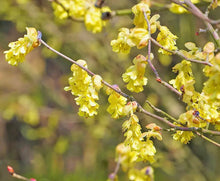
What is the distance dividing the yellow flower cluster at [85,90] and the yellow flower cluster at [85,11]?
51cm

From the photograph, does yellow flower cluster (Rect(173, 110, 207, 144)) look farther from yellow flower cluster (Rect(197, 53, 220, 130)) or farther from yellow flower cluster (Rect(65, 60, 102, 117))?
yellow flower cluster (Rect(65, 60, 102, 117))

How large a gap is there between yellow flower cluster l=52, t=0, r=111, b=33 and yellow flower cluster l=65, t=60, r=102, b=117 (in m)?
0.51

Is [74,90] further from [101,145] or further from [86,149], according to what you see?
[86,149]

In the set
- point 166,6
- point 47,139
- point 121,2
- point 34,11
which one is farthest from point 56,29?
point 47,139

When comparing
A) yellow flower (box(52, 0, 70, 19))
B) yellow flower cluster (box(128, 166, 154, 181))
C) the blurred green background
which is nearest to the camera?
yellow flower cluster (box(128, 166, 154, 181))

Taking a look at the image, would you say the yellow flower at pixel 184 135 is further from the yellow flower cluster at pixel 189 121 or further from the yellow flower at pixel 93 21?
the yellow flower at pixel 93 21

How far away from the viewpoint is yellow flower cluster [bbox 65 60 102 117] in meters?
1.36

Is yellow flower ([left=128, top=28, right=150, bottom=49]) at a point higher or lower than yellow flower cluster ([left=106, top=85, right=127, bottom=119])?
higher

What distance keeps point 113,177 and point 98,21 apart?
100 centimetres

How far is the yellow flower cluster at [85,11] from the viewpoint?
1.84 metres

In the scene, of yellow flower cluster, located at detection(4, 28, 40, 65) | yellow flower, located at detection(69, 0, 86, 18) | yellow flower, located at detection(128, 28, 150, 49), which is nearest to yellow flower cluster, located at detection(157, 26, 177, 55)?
yellow flower, located at detection(128, 28, 150, 49)

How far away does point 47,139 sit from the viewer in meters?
6.24

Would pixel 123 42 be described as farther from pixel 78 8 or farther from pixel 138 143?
pixel 78 8

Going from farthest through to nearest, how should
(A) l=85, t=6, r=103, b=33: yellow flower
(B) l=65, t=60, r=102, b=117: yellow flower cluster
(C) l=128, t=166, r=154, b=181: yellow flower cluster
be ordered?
(A) l=85, t=6, r=103, b=33: yellow flower
(B) l=65, t=60, r=102, b=117: yellow flower cluster
(C) l=128, t=166, r=154, b=181: yellow flower cluster
